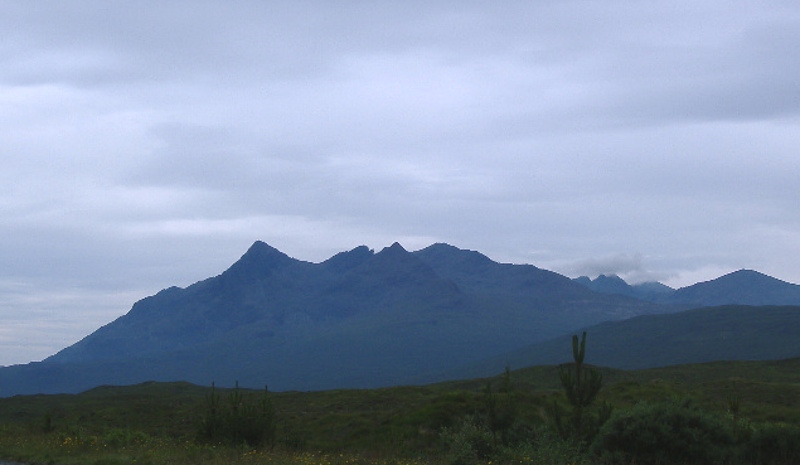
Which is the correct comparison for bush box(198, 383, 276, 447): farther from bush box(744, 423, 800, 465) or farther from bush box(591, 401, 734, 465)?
bush box(744, 423, 800, 465)

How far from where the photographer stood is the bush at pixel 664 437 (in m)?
28.5

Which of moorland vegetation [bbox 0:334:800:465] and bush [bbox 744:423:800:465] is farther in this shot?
bush [bbox 744:423:800:465]

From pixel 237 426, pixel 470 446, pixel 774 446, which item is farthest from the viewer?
pixel 237 426

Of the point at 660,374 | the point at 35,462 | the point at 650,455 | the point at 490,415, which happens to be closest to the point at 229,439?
the point at 35,462

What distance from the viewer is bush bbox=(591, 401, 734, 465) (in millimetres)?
28547

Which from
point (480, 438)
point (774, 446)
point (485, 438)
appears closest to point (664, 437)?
point (774, 446)

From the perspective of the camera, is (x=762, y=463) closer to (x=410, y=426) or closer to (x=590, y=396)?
(x=590, y=396)

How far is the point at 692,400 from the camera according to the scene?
1246 inches

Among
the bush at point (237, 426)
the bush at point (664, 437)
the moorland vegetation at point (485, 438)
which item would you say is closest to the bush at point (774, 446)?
the moorland vegetation at point (485, 438)

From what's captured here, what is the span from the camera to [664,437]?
28750 millimetres

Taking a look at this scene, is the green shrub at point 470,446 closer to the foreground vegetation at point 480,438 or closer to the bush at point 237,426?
the foreground vegetation at point 480,438

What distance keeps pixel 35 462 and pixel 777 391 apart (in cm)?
5614

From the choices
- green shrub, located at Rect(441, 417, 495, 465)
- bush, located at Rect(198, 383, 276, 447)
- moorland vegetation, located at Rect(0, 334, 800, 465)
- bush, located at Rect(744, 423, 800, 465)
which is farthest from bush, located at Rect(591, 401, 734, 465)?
bush, located at Rect(198, 383, 276, 447)

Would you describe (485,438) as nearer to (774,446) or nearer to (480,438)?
(480,438)
